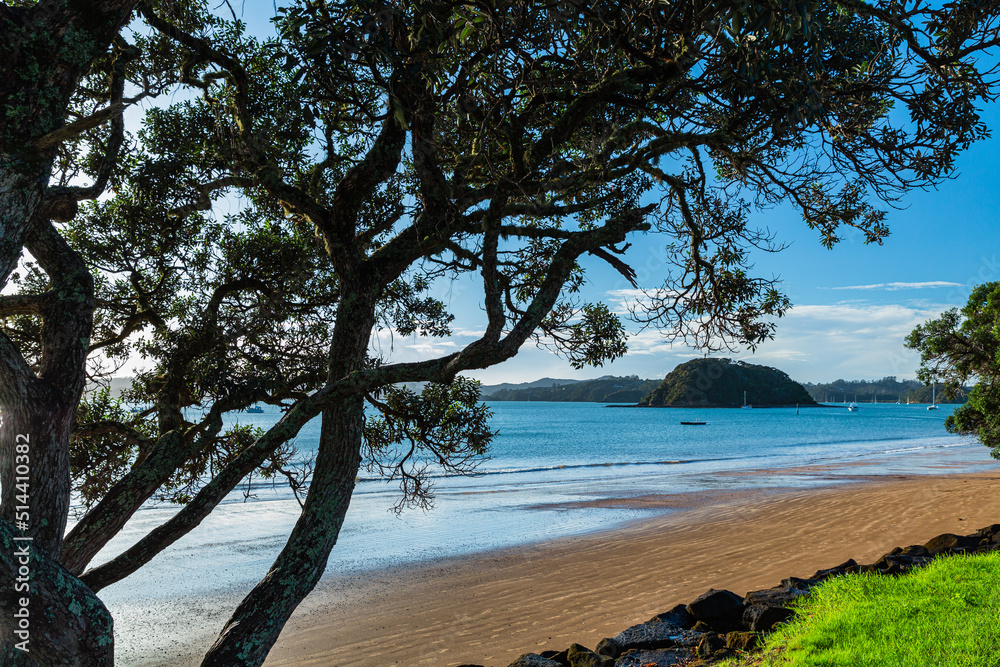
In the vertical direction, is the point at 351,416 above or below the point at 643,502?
above

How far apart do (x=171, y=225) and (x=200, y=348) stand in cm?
154

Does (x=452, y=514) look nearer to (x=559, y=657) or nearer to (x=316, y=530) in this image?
→ (x=559, y=657)

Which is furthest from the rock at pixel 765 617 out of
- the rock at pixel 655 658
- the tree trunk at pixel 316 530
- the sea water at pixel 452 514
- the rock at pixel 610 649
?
the sea water at pixel 452 514

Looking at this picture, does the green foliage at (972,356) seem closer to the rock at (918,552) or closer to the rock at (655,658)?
the rock at (918,552)

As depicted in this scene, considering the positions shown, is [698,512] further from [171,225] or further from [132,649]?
[171,225]

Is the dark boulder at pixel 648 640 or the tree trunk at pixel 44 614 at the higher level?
the tree trunk at pixel 44 614

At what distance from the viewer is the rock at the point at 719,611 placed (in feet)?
20.7

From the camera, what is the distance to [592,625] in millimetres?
8922

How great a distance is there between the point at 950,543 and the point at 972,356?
13337mm

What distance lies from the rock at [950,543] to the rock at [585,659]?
19.6 feet

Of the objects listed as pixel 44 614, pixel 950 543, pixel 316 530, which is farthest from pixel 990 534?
pixel 44 614

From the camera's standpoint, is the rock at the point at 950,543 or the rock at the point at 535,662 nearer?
the rock at the point at 535,662

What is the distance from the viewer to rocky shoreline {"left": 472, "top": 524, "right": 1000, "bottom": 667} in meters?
5.46

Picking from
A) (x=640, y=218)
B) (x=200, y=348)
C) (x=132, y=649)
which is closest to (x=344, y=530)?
(x=132, y=649)
